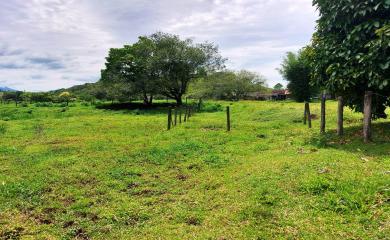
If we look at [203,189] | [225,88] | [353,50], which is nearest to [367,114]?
[353,50]

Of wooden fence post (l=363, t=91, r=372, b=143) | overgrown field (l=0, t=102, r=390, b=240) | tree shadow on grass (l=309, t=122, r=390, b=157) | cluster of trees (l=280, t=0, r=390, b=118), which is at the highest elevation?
cluster of trees (l=280, t=0, r=390, b=118)

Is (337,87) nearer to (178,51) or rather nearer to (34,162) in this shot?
(34,162)

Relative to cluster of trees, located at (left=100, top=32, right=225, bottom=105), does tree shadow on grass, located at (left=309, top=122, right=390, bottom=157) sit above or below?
below

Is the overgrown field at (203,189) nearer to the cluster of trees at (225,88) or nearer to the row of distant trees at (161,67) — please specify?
the row of distant trees at (161,67)

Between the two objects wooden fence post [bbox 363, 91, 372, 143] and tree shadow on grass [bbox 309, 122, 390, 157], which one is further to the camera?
wooden fence post [bbox 363, 91, 372, 143]

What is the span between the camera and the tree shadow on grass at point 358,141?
13.0 meters

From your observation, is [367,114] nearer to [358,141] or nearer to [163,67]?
[358,141]

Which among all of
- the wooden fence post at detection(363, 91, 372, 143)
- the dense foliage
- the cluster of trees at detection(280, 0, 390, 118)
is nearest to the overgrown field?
the wooden fence post at detection(363, 91, 372, 143)

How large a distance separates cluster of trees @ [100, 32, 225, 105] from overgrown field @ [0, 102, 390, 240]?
101 ft

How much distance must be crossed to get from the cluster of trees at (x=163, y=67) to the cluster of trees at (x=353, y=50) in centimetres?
3161

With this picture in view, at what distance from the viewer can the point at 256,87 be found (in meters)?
97.0

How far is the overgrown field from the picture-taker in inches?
311

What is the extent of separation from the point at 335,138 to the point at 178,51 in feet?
115

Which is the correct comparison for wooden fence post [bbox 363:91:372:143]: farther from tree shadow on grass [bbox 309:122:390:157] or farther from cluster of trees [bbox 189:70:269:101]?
cluster of trees [bbox 189:70:269:101]
